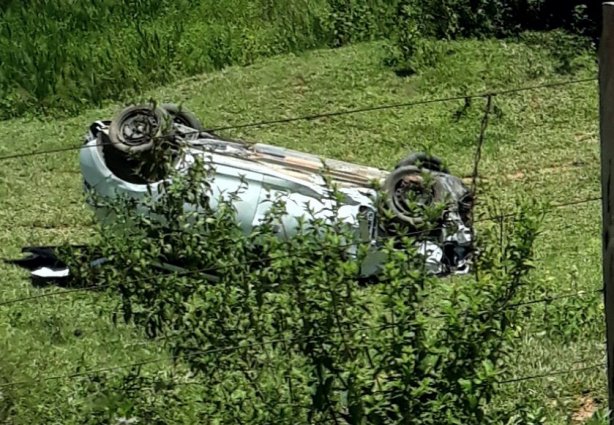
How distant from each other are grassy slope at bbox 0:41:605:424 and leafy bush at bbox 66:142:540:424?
6.23 ft

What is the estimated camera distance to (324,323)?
3771 millimetres

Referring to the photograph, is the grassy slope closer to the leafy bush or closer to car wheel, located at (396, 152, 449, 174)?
car wheel, located at (396, 152, 449, 174)

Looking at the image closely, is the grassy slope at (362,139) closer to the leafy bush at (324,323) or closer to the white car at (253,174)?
the white car at (253,174)

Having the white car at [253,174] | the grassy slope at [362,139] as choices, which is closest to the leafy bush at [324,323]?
the grassy slope at [362,139]

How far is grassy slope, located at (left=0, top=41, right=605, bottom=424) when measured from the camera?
7.46 metres

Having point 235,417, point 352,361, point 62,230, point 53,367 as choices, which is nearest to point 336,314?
point 352,361

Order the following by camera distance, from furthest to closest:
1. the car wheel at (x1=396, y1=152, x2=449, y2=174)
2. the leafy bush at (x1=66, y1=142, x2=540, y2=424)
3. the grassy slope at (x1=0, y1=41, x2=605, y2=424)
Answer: the grassy slope at (x1=0, y1=41, x2=605, y2=424) < the car wheel at (x1=396, y1=152, x2=449, y2=174) < the leafy bush at (x1=66, y1=142, x2=540, y2=424)

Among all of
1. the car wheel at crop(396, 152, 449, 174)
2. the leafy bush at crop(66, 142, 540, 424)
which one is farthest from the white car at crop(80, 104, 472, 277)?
the leafy bush at crop(66, 142, 540, 424)

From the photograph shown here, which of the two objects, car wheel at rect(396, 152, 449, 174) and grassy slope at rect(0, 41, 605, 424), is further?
grassy slope at rect(0, 41, 605, 424)

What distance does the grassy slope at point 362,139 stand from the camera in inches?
294

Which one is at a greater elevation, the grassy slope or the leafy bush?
the grassy slope

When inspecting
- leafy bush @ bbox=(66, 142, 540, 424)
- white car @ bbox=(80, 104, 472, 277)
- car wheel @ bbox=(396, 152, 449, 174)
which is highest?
white car @ bbox=(80, 104, 472, 277)

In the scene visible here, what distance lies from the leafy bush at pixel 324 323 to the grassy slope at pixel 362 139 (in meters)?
1.90

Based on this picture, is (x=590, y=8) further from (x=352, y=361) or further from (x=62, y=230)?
(x=352, y=361)
